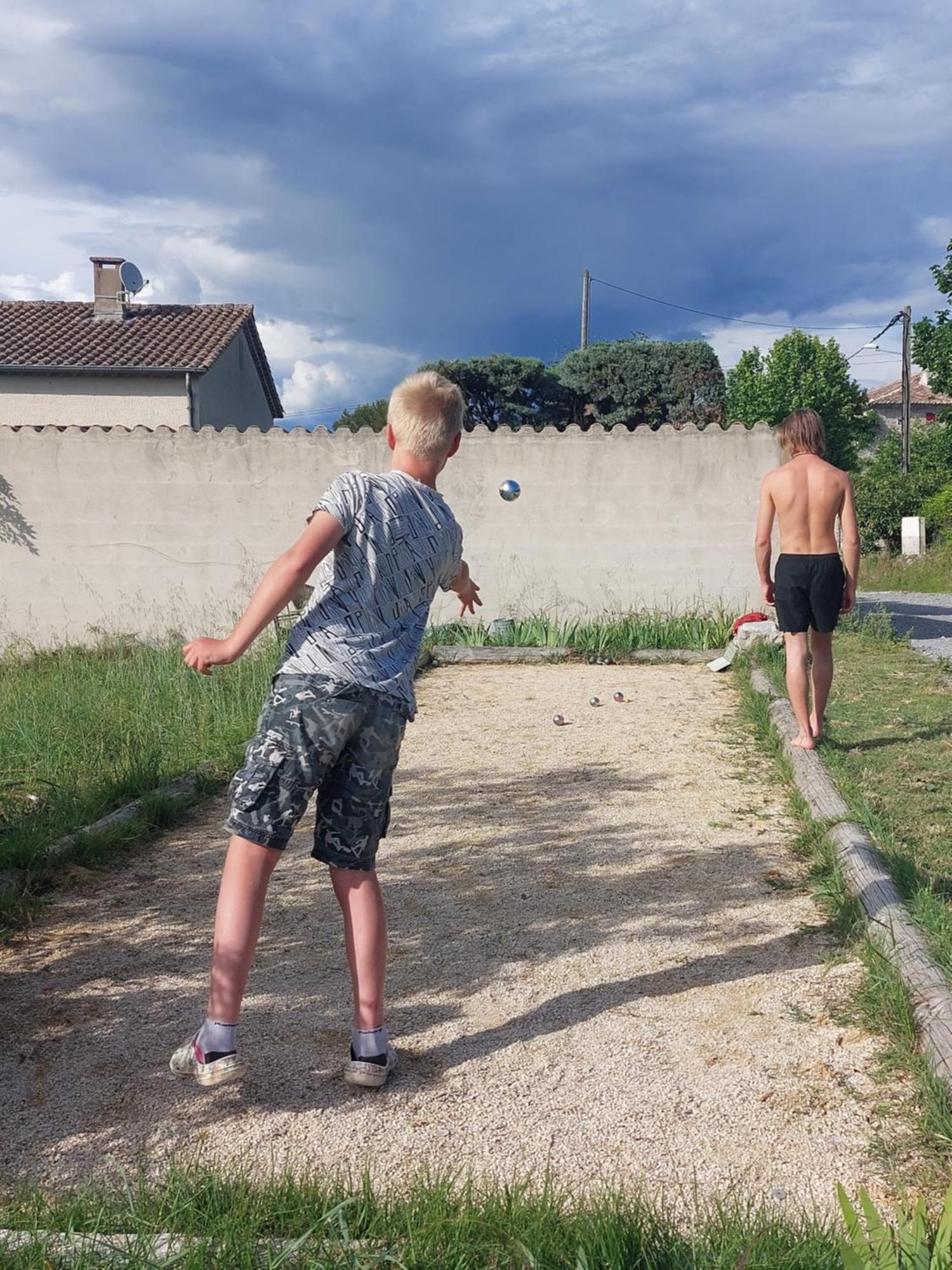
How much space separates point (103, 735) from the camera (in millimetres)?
6422

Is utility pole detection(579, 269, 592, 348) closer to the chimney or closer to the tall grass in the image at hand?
the chimney

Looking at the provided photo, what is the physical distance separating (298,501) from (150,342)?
14.8 metres

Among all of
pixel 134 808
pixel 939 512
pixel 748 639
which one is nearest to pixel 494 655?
pixel 748 639

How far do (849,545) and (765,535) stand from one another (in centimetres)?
52

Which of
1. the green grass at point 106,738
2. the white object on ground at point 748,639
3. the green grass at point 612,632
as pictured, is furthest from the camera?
the green grass at point 612,632

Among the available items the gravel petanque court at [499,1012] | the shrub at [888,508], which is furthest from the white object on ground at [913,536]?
the gravel petanque court at [499,1012]

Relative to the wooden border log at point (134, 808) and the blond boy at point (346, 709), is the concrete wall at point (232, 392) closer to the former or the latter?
the wooden border log at point (134, 808)

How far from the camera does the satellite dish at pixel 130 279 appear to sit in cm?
2609

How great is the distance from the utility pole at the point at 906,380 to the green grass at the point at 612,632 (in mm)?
26271

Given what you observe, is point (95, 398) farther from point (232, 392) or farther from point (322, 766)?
point (322, 766)

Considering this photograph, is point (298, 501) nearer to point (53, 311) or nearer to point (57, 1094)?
point (57, 1094)

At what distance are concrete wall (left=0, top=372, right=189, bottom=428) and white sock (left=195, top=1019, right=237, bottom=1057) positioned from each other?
74.4 feet

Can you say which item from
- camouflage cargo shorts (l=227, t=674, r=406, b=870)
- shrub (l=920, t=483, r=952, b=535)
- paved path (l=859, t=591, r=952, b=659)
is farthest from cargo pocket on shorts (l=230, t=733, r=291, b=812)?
shrub (l=920, t=483, r=952, b=535)

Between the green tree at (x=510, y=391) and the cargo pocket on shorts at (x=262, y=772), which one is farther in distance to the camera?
the green tree at (x=510, y=391)
